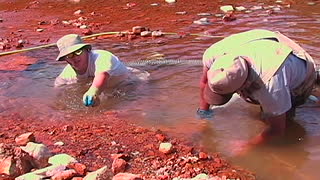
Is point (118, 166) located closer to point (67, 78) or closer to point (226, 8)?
point (67, 78)

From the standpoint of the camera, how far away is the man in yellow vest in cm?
330

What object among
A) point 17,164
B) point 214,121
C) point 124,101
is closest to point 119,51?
point 124,101

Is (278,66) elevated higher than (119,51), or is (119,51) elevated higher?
(278,66)

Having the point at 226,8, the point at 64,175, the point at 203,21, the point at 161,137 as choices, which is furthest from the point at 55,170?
the point at 226,8

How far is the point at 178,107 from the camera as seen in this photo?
15.0ft

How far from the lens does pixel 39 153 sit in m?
3.31

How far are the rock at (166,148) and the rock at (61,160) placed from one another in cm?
60

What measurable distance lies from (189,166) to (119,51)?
3529 mm

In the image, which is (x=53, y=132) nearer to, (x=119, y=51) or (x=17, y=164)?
(x=17, y=164)

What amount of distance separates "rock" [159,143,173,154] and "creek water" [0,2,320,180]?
12.6 inches

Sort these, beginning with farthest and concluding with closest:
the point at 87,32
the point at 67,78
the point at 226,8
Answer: the point at 226,8
the point at 87,32
the point at 67,78

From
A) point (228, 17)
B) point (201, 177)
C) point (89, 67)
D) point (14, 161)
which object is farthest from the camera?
point (228, 17)

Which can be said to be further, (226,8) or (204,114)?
(226,8)

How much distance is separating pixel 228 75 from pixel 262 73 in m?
0.31
